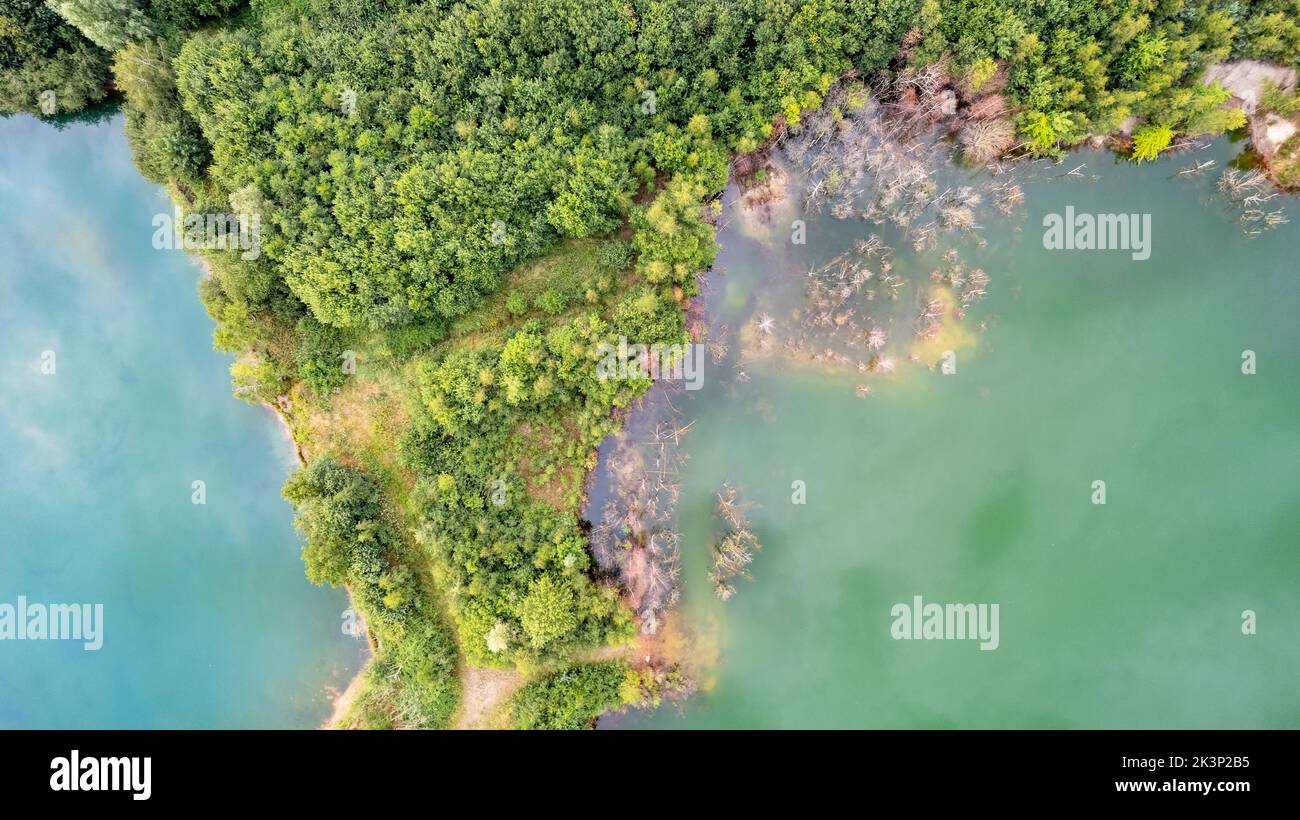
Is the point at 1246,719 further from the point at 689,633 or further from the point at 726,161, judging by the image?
the point at 726,161

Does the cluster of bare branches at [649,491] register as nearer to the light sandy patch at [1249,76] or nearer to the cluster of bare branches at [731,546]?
the cluster of bare branches at [731,546]

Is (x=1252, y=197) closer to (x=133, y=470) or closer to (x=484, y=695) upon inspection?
(x=484, y=695)

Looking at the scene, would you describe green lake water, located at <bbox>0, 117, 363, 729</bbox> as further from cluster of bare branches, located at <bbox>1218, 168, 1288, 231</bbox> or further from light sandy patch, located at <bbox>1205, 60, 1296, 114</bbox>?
cluster of bare branches, located at <bbox>1218, 168, 1288, 231</bbox>

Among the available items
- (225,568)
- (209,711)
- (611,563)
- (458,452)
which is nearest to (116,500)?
(225,568)

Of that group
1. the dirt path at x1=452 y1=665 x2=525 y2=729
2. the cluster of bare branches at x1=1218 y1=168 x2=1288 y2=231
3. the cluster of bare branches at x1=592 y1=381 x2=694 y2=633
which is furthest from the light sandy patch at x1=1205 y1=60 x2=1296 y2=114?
the dirt path at x1=452 y1=665 x2=525 y2=729

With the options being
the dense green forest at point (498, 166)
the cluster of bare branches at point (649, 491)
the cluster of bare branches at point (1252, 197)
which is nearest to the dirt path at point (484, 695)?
the dense green forest at point (498, 166)

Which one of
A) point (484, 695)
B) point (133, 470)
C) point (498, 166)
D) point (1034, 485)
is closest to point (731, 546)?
point (484, 695)
